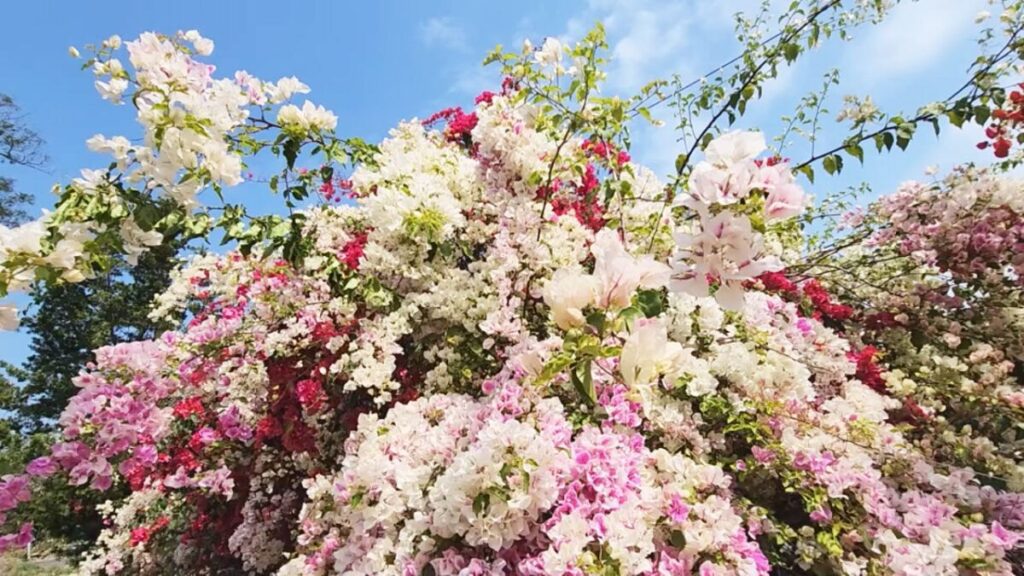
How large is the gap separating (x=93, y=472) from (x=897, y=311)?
3.34 m

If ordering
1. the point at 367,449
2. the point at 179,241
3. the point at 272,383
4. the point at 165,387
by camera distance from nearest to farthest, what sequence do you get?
the point at 179,241, the point at 367,449, the point at 165,387, the point at 272,383

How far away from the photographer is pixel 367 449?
1716mm

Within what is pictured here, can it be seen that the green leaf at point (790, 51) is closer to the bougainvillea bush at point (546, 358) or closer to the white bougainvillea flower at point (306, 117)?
the bougainvillea bush at point (546, 358)

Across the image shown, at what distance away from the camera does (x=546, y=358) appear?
1.58 m

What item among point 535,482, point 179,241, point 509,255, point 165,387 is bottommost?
point 535,482

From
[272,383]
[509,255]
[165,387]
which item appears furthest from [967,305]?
[165,387]

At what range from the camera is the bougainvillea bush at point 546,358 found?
115 centimetres

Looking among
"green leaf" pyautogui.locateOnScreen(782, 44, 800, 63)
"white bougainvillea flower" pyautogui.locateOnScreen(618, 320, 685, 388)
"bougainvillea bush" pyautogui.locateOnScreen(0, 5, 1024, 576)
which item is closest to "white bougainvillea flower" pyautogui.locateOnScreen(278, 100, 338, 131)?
"bougainvillea bush" pyautogui.locateOnScreen(0, 5, 1024, 576)

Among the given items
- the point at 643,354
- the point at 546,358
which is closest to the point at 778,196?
the point at 643,354

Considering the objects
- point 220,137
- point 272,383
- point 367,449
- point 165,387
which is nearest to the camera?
point 220,137

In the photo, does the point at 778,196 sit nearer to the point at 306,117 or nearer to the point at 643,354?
the point at 643,354

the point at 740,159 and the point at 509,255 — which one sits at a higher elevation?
the point at 509,255

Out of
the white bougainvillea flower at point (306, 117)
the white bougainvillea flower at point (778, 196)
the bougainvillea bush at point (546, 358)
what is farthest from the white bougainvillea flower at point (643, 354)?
the white bougainvillea flower at point (306, 117)

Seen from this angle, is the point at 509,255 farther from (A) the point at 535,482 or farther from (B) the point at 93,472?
(B) the point at 93,472
